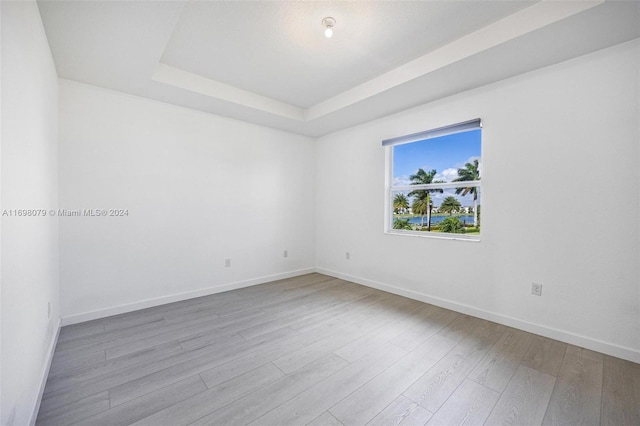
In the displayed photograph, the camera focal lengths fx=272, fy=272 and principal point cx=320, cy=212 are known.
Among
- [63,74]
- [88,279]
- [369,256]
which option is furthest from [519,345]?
[63,74]

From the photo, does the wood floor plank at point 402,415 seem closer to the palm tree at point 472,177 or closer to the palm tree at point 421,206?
the palm tree at point 472,177

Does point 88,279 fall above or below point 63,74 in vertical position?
below

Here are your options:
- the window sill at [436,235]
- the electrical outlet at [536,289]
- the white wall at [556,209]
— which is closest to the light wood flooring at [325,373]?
the white wall at [556,209]

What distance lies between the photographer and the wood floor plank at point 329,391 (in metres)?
1.54

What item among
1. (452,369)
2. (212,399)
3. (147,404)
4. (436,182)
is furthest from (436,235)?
(147,404)

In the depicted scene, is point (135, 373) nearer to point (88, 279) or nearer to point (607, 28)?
point (88, 279)

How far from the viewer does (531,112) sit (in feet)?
8.46

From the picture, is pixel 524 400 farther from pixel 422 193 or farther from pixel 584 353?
pixel 422 193

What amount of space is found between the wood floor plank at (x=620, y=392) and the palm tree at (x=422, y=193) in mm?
2079

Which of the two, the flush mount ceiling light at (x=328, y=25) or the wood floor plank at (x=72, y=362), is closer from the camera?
the wood floor plank at (x=72, y=362)

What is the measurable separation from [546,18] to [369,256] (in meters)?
3.10

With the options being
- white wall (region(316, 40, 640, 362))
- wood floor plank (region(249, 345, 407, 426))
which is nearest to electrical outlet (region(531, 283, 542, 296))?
white wall (region(316, 40, 640, 362))

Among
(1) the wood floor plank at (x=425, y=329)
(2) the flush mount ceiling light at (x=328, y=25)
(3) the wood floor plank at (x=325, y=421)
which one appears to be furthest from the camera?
(1) the wood floor plank at (x=425, y=329)

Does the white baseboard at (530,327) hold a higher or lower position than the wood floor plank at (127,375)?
higher
